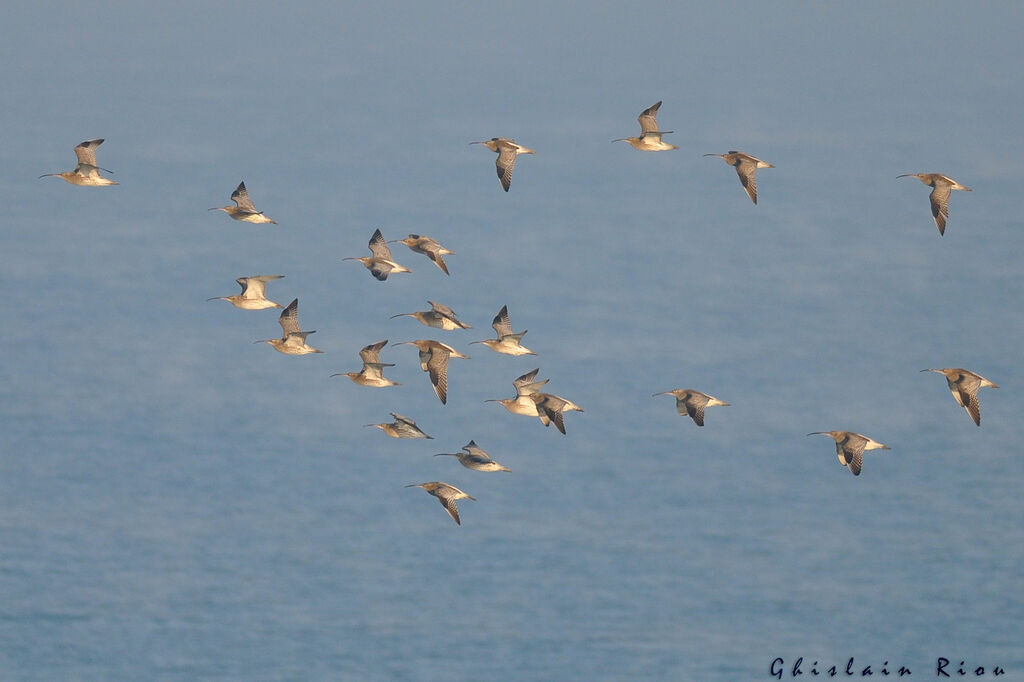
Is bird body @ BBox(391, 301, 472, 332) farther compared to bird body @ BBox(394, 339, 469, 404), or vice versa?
bird body @ BBox(391, 301, 472, 332)

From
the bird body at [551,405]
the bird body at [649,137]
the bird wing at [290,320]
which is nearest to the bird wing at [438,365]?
the bird body at [551,405]

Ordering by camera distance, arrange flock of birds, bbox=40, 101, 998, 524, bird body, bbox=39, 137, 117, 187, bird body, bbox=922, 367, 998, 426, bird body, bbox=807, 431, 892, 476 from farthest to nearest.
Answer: bird body, bbox=39, 137, 117, 187, flock of birds, bbox=40, 101, 998, 524, bird body, bbox=922, 367, 998, 426, bird body, bbox=807, 431, 892, 476

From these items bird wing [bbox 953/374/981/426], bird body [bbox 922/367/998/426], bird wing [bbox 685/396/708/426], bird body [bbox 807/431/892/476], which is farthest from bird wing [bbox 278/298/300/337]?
bird wing [bbox 953/374/981/426]

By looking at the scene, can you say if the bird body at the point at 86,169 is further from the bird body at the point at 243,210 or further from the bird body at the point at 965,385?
the bird body at the point at 965,385

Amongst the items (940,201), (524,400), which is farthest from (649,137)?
(524,400)

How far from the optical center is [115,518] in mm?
78250

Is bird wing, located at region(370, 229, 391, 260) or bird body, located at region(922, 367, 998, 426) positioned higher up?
bird body, located at region(922, 367, 998, 426)

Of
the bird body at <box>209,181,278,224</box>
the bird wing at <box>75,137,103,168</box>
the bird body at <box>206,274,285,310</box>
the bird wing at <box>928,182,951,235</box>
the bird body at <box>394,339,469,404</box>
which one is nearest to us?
the bird body at <box>394,339,469,404</box>

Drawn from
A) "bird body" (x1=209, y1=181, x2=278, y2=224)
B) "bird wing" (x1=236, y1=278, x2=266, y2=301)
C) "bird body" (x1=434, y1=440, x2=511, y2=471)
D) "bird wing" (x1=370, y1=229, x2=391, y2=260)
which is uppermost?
"bird body" (x1=209, y1=181, x2=278, y2=224)

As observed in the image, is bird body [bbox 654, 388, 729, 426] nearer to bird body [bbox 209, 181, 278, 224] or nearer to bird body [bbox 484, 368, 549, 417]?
bird body [bbox 484, 368, 549, 417]

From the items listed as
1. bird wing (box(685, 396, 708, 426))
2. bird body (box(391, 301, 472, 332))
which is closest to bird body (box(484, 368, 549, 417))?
bird body (box(391, 301, 472, 332))

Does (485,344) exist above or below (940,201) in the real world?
below

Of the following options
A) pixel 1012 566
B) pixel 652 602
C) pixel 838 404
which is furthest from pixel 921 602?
pixel 838 404

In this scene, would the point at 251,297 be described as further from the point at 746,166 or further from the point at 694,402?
the point at 746,166
